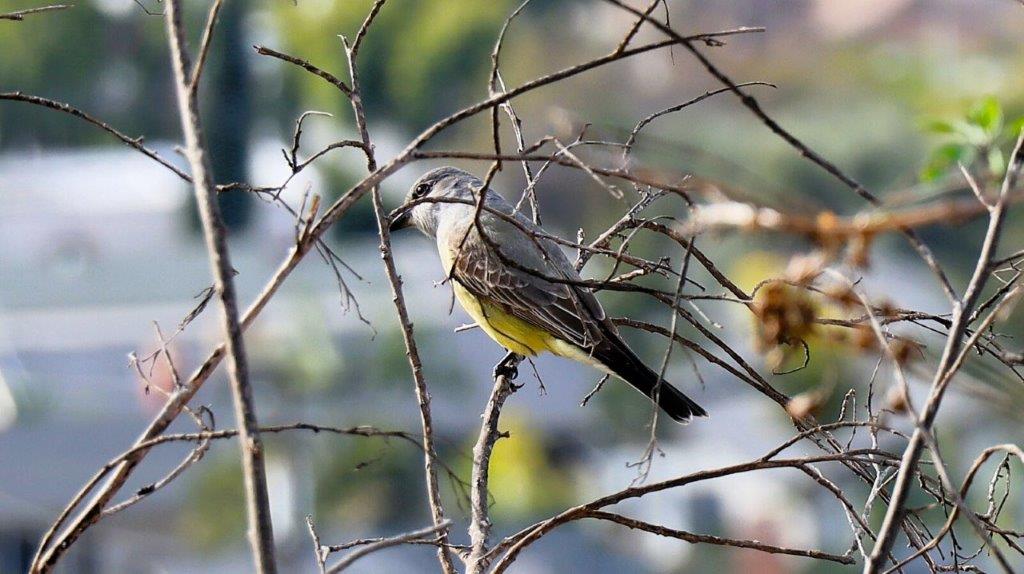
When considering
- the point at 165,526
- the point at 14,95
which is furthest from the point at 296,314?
the point at 14,95

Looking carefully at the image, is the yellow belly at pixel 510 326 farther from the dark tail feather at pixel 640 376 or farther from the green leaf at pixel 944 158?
the green leaf at pixel 944 158

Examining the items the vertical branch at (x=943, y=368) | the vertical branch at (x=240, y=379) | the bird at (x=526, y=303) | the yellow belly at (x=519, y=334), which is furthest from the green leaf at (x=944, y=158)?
the yellow belly at (x=519, y=334)

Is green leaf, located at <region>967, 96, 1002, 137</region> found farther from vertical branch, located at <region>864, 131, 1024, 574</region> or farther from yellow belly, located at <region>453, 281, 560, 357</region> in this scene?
yellow belly, located at <region>453, 281, 560, 357</region>

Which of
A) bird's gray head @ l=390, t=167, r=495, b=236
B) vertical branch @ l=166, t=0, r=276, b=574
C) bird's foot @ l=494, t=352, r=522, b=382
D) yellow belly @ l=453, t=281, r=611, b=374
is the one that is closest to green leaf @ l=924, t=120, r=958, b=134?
vertical branch @ l=166, t=0, r=276, b=574

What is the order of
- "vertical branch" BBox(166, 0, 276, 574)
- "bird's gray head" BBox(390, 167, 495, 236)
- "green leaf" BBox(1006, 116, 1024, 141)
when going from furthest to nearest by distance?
"bird's gray head" BBox(390, 167, 495, 236) → "green leaf" BBox(1006, 116, 1024, 141) → "vertical branch" BBox(166, 0, 276, 574)

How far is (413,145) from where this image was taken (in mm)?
832

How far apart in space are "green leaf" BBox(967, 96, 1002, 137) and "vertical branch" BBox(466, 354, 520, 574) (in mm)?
557

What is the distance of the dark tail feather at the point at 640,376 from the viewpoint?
2078 mm

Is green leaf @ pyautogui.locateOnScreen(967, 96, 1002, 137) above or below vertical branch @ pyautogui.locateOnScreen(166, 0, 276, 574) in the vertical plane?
above

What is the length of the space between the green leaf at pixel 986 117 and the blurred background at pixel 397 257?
755cm

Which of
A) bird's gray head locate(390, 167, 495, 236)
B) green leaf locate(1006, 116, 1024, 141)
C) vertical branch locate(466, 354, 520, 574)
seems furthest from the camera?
bird's gray head locate(390, 167, 495, 236)

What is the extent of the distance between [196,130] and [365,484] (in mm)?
14781

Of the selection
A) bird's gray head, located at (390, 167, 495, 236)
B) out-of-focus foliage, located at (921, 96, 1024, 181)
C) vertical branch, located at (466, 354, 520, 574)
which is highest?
bird's gray head, located at (390, 167, 495, 236)

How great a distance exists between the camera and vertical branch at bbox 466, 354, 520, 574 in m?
1.21
